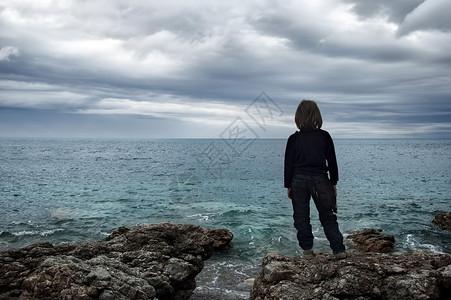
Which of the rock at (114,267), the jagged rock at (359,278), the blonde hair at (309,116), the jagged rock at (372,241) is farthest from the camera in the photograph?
the jagged rock at (372,241)

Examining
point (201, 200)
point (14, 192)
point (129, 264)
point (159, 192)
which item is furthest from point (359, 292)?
point (14, 192)

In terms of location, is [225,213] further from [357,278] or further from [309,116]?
[357,278]

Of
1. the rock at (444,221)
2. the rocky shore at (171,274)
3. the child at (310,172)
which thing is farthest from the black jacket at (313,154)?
the rock at (444,221)

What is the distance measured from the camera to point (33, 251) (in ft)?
27.2

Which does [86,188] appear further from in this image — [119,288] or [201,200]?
[119,288]

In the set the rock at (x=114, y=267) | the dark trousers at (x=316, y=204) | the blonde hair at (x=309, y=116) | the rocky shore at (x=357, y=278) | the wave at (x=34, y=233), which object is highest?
the blonde hair at (x=309, y=116)

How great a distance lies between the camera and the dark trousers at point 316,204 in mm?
7273

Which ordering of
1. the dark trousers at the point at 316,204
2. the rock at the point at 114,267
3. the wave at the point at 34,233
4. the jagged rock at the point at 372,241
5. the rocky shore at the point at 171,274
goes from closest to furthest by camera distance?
the rocky shore at the point at 171,274
the rock at the point at 114,267
the dark trousers at the point at 316,204
the jagged rock at the point at 372,241
the wave at the point at 34,233

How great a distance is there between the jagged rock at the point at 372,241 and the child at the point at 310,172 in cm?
1283

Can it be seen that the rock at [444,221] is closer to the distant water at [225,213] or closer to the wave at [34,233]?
the distant water at [225,213]

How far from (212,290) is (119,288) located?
6159mm

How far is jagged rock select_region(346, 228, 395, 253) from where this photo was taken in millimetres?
18531

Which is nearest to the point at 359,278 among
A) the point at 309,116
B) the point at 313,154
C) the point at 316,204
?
the point at 316,204

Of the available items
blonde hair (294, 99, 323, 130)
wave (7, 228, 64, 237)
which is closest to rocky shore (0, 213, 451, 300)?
blonde hair (294, 99, 323, 130)
